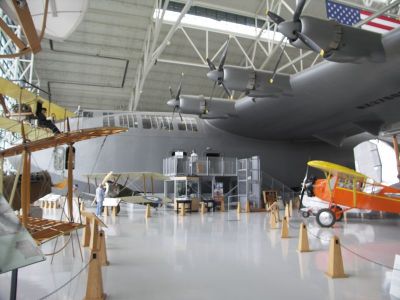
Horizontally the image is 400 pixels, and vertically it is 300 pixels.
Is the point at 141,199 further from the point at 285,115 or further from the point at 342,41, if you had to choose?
the point at 342,41

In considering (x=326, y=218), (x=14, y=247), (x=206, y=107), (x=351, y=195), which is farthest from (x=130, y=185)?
(x=14, y=247)

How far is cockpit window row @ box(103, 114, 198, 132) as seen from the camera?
1758 centimetres

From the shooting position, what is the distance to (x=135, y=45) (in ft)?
73.2

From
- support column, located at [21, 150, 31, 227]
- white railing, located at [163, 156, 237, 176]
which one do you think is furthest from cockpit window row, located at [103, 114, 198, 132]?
support column, located at [21, 150, 31, 227]

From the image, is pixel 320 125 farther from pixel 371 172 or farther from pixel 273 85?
pixel 273 85

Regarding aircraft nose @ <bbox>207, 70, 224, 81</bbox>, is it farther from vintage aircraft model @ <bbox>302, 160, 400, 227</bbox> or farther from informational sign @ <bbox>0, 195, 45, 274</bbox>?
informational sign @ <bbox>0, 195, 45, 274</bbox>

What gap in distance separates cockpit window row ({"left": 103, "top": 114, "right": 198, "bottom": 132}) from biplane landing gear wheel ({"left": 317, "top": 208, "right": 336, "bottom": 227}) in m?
10.6

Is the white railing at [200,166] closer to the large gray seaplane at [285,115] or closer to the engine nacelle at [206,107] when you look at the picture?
the large gray seaplane at [285,115]

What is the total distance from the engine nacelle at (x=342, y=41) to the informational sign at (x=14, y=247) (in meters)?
8.69

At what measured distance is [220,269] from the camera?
5.07 m

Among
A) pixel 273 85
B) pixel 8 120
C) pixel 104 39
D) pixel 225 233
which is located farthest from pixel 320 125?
pixel 104 39

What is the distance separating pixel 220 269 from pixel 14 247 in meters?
3.56

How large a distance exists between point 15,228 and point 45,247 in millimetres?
5301

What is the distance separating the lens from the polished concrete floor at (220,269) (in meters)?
3.98
